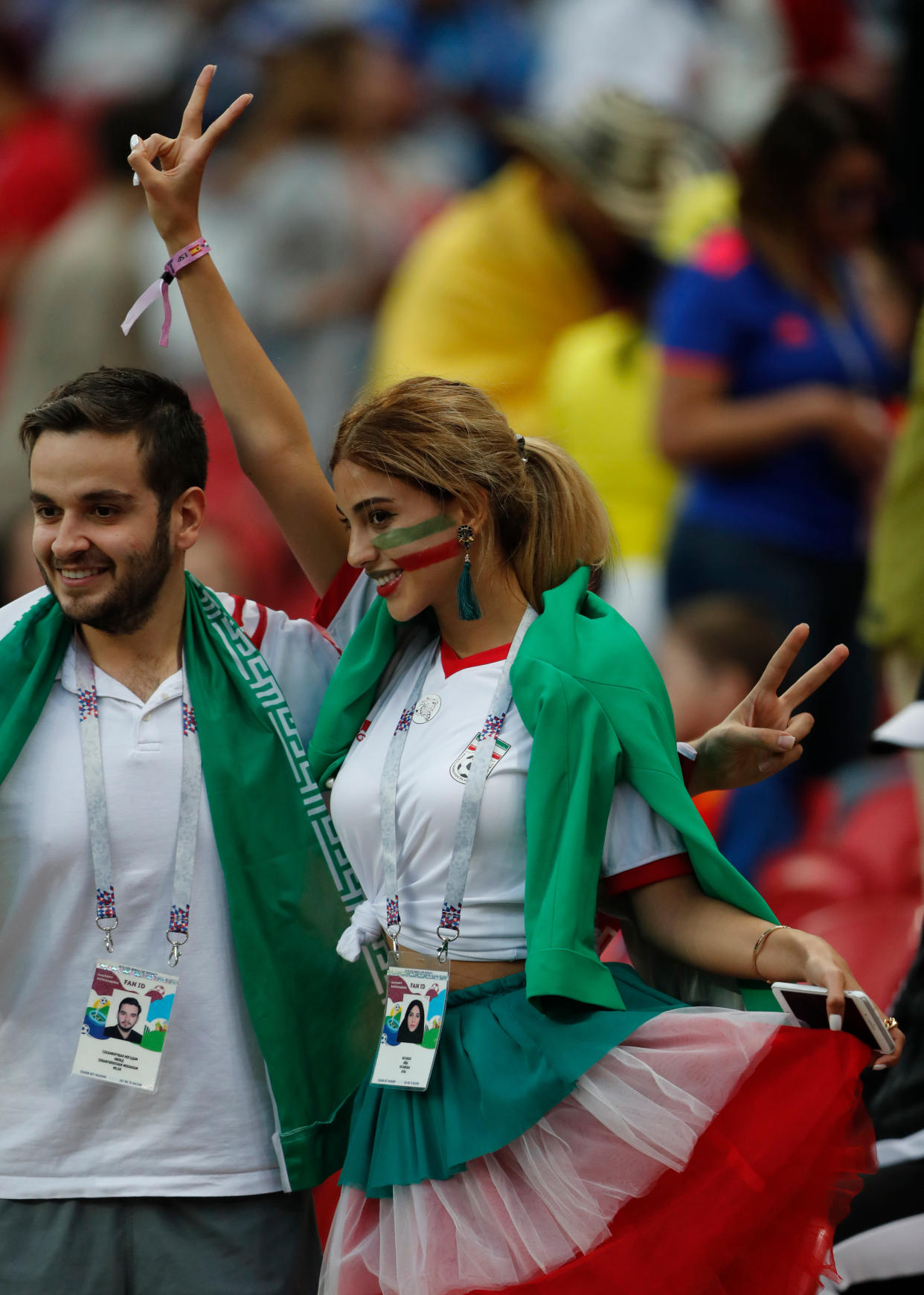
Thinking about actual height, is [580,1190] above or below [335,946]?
below

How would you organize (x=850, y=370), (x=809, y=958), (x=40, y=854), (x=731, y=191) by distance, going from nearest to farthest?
(x=809, y=958)
(x=40, y=854)
(x=850, y=370)
(x=731, y=191)

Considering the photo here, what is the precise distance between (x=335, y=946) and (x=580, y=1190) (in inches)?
22.3

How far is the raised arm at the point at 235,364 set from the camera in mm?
2820

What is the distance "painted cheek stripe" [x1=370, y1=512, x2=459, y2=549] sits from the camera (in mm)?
2545

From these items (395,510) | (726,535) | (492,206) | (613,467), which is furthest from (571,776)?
(492,206)

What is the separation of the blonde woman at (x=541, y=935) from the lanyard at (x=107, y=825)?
210mm

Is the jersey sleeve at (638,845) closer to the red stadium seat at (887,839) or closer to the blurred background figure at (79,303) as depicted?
the red stadium seat at (887,839)

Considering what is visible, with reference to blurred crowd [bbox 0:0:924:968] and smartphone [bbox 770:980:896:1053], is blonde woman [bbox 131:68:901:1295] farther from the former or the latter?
blurred crowd [bbox 0:0:924:968]

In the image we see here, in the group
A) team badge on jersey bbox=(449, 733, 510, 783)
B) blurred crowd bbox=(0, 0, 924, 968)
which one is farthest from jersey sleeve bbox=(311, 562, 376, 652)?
team badge on jersey bbox=(449, 733, 510, 783)

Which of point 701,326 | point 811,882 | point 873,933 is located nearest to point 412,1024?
point 873,933

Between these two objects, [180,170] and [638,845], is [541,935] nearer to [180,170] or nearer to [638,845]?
[638,845]

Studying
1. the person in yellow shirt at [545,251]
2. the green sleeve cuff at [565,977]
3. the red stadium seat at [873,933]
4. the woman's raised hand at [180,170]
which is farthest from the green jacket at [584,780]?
the person in yellow shirt at [545,251]

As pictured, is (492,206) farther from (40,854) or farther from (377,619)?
(40,854)

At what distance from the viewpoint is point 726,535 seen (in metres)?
5.27
